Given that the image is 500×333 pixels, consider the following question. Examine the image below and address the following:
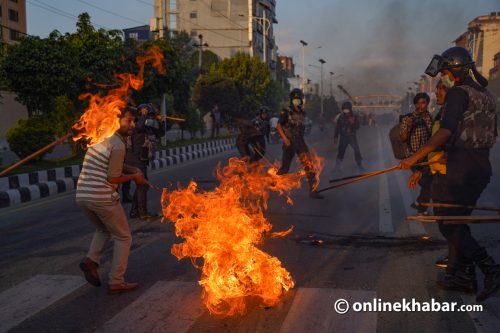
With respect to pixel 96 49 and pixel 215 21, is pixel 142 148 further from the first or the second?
pixel 215 21

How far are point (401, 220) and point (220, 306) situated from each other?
4.57 metres

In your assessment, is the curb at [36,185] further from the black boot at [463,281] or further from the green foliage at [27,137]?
the black boot at [463,281]

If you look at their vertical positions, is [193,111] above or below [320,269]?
above

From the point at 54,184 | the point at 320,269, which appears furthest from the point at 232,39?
the point at 320,269

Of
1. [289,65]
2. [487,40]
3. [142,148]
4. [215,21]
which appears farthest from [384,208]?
[289,65]

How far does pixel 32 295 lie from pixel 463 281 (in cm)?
385

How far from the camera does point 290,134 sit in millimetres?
10469

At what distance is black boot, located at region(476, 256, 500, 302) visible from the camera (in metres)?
4.35

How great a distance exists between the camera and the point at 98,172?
480 cm

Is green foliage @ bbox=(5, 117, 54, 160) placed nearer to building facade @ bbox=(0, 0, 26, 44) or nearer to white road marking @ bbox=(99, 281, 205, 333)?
white road marking @ bbox=(99, 281, 205, 333)


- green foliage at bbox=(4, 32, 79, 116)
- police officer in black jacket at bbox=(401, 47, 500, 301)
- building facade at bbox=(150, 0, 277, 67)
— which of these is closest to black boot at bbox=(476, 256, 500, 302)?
police officer in black jacket at bbox=(401, 47, 500, 301)

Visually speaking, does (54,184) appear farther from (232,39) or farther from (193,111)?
(232,39)

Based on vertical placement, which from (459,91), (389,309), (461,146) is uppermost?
(459,91)

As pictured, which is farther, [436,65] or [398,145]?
[398,145]
